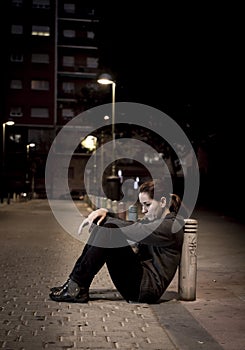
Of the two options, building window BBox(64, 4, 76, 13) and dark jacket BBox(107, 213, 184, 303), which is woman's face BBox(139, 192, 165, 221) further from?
building window BBox(64, 4, 76, 13)

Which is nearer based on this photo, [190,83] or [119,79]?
[190,83]

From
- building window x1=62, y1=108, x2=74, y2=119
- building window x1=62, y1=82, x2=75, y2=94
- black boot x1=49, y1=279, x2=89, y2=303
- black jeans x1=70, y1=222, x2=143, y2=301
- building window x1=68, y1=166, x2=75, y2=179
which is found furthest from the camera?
building window x1=68, y1=166, x2=75, y2=179

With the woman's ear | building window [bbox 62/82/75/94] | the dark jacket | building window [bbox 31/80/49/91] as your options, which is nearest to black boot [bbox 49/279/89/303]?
the dark jacket

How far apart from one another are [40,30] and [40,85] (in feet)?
22.9

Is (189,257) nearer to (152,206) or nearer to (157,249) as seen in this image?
→ (157,249)

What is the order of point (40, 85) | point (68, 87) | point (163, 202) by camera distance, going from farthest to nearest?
point (68, 87) → point (40, 85) → point (163, 202)

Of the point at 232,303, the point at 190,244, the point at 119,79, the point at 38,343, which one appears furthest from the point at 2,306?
the point at 119,79

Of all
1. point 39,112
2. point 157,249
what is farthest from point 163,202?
point 39,112

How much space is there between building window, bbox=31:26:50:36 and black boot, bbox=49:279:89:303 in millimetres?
68733

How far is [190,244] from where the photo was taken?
641 centimetres

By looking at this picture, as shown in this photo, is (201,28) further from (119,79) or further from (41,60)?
(41,60)

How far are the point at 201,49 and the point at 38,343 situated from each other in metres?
20.4

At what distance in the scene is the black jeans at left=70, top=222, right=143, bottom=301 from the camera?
19.0 ft

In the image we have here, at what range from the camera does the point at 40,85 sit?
7244 cm
